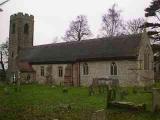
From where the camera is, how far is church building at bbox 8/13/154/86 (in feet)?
124

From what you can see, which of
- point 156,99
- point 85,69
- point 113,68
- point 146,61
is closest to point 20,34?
point 85,69

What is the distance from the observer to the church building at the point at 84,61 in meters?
37.9

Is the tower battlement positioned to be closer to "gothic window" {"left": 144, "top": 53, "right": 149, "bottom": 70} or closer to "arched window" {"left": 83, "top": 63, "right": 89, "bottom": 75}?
"arched window" {"left": 83, "top": 63, "right": 89, "bottom": 75}

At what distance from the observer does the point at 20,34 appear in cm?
5788

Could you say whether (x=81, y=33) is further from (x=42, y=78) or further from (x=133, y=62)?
(x=133, y=62)

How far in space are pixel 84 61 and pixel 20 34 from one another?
1987 centimetres

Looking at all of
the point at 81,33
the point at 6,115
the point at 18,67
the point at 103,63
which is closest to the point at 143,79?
the point at 103,63

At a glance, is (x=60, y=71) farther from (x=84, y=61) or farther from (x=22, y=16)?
(x=22, y=16)

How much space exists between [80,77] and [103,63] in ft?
14.1

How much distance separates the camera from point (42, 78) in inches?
1937

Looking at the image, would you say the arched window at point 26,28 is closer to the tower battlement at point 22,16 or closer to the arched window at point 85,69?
the tower battlement at point 22,16

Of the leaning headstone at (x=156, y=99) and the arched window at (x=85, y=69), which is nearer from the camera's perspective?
the leaning headstone at (x=156, y=99)

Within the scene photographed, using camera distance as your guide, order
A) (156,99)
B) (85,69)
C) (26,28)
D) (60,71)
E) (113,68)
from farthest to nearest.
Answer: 1. (26,28)
2. (60,71)
3. (85,69)
4. (113,68)
5. (156,99)

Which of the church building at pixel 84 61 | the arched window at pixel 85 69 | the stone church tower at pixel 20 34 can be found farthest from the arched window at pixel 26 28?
the arched window at pixel 85 69
